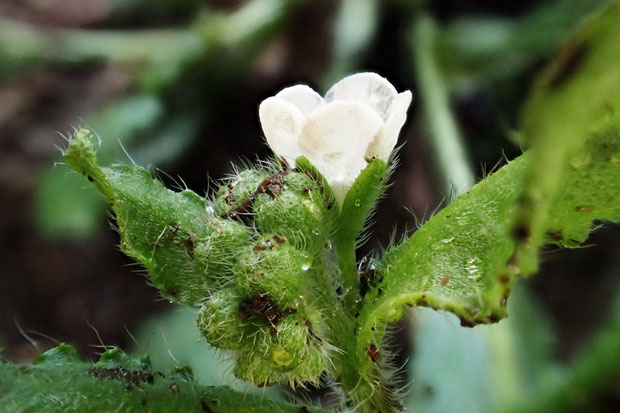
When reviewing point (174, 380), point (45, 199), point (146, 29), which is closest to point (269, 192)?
point (174, 380)

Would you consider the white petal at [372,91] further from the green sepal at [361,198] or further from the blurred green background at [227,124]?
the blurred green background at [227,124]

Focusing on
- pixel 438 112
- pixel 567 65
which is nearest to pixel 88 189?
pixel 438 112

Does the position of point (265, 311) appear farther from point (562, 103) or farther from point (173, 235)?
point (562, 103)

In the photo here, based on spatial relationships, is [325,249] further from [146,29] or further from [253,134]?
[146,29]

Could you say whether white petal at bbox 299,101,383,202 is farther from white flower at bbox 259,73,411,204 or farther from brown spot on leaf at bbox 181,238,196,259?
brown spot on leaf at bbox 181,238,196,259

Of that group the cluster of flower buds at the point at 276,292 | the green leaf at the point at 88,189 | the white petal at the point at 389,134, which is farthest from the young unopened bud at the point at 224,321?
the green leaf at the point at 88,189
